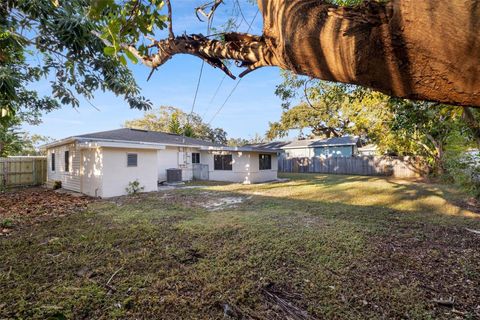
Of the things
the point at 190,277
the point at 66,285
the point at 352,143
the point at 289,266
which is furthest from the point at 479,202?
the point at 352,143

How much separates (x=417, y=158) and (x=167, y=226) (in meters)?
18.2

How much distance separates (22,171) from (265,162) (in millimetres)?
14353

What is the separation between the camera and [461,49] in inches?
28.0

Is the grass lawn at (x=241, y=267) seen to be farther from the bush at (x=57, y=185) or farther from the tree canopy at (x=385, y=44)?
the bush at (x=57, y=185)

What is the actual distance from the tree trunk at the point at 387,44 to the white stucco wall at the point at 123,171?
10530 millimetres

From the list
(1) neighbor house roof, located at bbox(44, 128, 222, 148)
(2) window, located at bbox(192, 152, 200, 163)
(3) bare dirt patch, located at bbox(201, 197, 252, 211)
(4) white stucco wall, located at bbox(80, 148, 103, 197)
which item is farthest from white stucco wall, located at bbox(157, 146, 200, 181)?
(3) bare dirt patch, located at bbox(201, 197, 252, 211)

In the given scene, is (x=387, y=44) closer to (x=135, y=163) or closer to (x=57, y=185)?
(x=135, y=163)

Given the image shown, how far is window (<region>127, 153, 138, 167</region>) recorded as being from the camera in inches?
433

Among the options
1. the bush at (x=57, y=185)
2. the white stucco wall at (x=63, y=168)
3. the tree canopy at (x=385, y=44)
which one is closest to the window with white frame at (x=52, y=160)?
the white stucco wall at (x=63, y=168)

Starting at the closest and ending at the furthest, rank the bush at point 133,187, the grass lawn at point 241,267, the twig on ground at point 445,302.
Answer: the grass lawn at point 241,267, the twig on ground at point 445,302, the bush at point 133,187

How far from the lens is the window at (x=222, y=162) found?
53.2 ft

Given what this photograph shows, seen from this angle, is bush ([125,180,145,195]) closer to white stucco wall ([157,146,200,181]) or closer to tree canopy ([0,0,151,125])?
white stucco wall ([157,146,200,181])

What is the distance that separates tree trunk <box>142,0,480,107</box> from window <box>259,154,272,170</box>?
15.1 meters

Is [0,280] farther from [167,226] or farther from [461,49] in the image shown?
[461,49]
